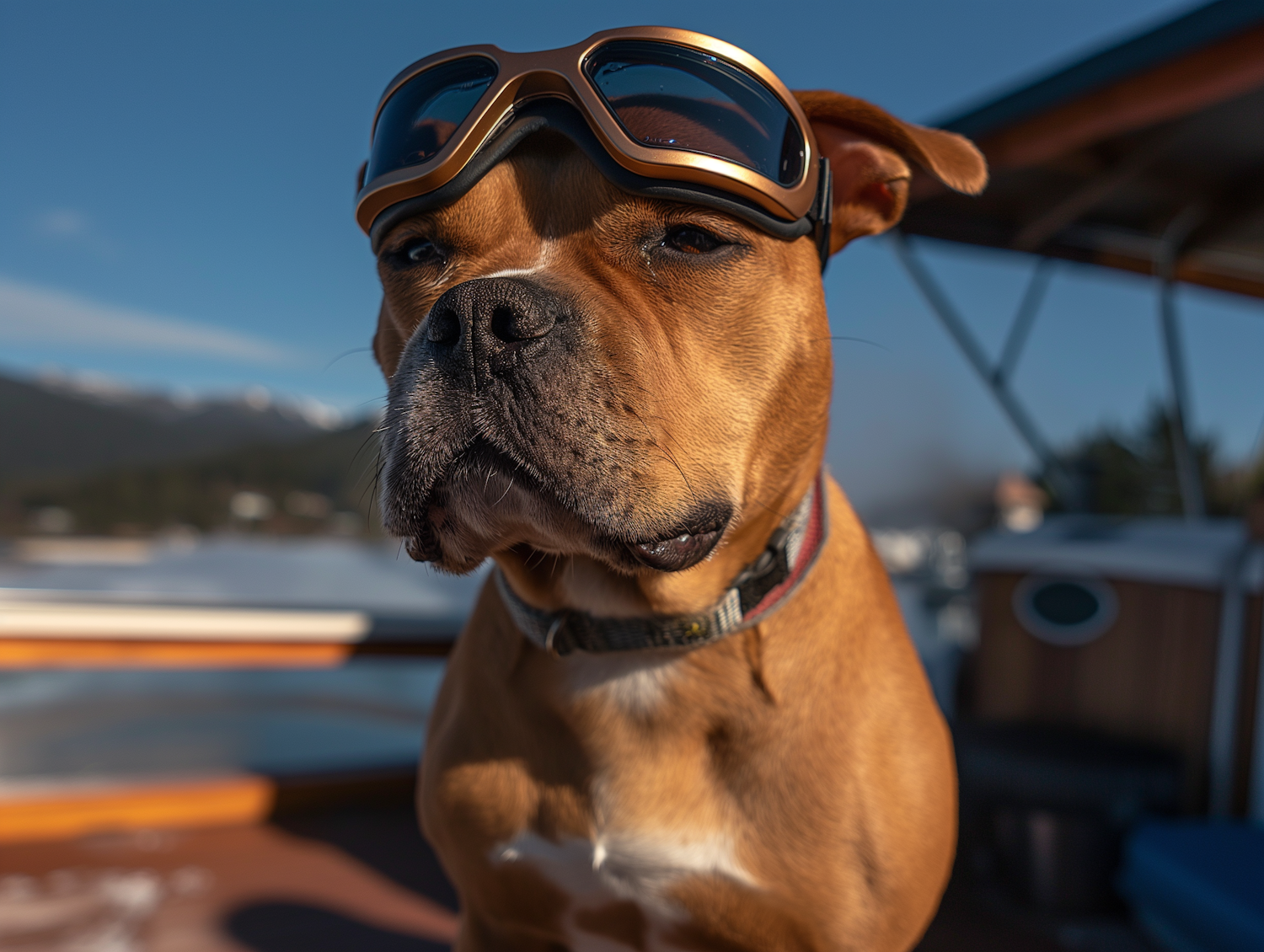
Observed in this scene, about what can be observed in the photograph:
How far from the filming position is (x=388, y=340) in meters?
1.28

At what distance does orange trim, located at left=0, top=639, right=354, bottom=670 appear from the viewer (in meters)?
2.33

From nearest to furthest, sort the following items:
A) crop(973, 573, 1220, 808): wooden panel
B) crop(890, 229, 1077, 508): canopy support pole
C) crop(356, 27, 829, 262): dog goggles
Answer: crop(356, 27, 829, 262): dog goggles → crop(973, 573, 1220, 808): wooden panel → crop(890, 229, 1077, 508): canopy support pole

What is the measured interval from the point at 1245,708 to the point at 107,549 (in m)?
5.04

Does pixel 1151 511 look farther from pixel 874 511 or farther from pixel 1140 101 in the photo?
pixel 874 511

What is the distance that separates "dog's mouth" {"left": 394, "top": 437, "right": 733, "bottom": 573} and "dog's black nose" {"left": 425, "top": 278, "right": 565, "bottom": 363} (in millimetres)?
113

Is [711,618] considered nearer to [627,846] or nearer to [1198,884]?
[627,846]

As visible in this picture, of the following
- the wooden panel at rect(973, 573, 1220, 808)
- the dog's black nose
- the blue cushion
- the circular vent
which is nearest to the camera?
the dog's black nose

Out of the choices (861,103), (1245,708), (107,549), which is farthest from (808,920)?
(107,549)

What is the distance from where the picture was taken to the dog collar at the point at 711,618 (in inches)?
45.6

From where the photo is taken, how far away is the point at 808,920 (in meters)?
1.14

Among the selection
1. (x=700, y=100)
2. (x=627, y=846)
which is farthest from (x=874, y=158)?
(x=627, y=846)


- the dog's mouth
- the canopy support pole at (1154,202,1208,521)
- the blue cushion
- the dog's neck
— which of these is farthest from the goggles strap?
the canopy support pole at (1154,202,1208,521)

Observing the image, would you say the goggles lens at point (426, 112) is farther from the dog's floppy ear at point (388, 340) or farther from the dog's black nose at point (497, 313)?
the dog's black nose at point (497, 313)

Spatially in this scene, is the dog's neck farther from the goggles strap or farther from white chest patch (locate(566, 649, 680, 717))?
the goggles strap
